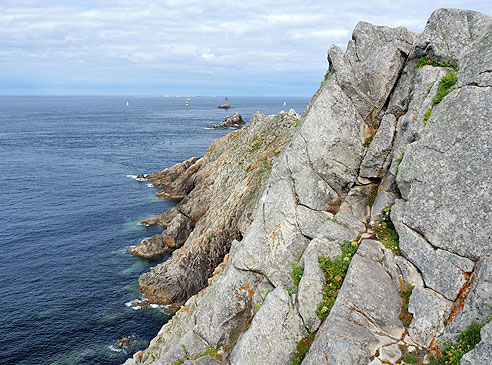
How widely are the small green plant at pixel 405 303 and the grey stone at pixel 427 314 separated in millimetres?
191

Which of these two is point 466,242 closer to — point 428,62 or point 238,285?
point 428,62

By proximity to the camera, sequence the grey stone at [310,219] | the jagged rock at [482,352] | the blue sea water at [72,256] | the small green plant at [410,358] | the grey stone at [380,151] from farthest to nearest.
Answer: the blue sea water at [72,256] → the grey stone at [310,219] → the grey stone at [380,151] → the small green plant at [410,358] → the jagged rock at [482,352]

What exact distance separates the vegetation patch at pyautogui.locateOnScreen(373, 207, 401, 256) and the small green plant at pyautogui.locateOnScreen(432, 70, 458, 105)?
19.7 ft

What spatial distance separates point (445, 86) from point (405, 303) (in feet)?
35.7

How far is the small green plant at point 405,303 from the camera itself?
14.3 m

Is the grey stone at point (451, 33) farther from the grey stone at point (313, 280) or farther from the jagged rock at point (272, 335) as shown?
the jagged rock at point (272, 335)

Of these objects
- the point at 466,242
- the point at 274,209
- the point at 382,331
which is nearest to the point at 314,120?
the point at 274,209

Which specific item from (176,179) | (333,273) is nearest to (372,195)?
(333,273)

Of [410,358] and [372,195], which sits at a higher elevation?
[372,195]

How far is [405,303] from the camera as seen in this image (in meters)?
14.9

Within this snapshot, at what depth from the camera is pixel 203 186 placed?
6047cm

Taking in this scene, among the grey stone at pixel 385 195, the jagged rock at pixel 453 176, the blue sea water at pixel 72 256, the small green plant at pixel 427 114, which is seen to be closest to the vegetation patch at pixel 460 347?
the jagged rock at pixel 453 176

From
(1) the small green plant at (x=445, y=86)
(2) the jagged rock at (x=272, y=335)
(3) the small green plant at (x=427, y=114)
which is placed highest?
(1) the small green plant at (x=445, y=86)

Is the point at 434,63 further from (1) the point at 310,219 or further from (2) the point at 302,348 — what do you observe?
(2) the point at 302,348
